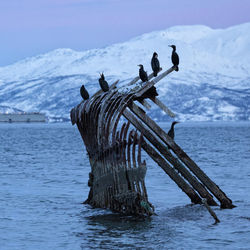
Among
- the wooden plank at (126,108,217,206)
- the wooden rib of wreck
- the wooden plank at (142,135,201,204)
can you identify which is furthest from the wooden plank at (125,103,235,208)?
the wooden plank at (142,135,201,204)

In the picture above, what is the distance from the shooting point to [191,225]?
79.9 ft

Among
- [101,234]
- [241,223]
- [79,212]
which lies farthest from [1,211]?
[241,223]

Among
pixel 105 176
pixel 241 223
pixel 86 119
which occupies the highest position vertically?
pixel 86 119

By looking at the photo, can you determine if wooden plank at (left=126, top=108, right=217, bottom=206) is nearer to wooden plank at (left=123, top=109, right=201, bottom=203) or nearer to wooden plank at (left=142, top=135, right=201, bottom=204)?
wooden plank at (left=123, top=109, right=201, bottom=203)

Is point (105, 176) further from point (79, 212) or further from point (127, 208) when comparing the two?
point (79, 212)

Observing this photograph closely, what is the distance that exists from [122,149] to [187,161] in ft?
12.9

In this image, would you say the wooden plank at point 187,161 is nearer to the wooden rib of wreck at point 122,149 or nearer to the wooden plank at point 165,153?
the wooden rib of wreck at point 122,149

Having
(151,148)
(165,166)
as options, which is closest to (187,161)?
(165,166)

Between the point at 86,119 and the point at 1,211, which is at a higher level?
the point at 86,119

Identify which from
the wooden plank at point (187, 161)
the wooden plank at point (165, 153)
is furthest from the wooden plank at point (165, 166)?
the wooden plank at point (187, 161)

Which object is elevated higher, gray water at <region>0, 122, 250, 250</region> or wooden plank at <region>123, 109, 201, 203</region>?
wooden plank at <region>123, 109, 201, 203</region>

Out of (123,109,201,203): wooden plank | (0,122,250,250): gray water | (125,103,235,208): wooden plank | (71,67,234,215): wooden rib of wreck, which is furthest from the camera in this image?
(123,109,201,203): wooden plank

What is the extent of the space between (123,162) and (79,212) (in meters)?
5.44

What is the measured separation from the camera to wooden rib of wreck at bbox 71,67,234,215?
75.9 feet
